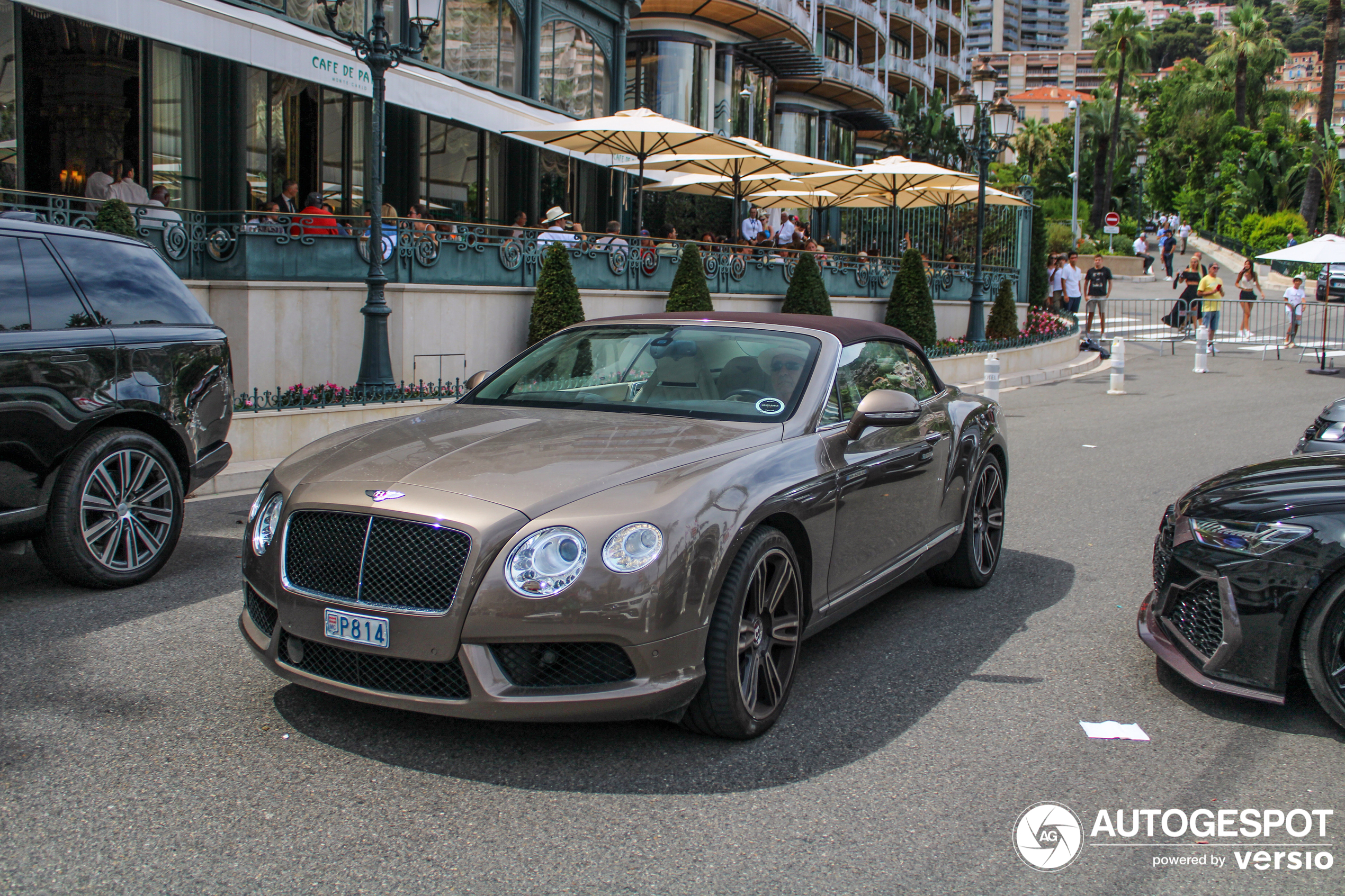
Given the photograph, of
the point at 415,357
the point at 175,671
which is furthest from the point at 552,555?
the point at 415,357

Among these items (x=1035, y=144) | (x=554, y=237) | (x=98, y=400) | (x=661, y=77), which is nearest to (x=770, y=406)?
(x=98, y=400)

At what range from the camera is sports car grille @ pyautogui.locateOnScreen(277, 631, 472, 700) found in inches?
142

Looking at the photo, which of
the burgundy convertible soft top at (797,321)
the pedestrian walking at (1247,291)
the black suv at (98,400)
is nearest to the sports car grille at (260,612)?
the black suv at (98,400)

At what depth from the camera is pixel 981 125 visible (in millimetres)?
22500

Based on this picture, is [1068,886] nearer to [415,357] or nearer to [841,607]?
[841,607]

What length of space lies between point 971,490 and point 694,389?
1.94m

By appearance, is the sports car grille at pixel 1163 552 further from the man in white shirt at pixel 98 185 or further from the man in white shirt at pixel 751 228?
the man in white shirt at pixel 751 228

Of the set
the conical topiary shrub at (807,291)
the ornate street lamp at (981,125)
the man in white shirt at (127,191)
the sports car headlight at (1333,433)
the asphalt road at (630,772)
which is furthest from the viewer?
the ornate street lamp at (981,125)

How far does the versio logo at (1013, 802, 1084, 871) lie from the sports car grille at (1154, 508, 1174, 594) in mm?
1485

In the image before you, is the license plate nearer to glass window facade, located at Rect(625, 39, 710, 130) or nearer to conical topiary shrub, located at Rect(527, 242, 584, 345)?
conical topiary shrub, located at Rect(527, 242, 584, 345)

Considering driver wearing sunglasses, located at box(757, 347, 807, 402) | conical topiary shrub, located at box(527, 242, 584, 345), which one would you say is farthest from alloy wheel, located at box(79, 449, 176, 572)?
conical topiary shrub, located at box(527, 242, 584, 345)

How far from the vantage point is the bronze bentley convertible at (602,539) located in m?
3.56

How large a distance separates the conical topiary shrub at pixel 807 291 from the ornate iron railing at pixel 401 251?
0.40 m

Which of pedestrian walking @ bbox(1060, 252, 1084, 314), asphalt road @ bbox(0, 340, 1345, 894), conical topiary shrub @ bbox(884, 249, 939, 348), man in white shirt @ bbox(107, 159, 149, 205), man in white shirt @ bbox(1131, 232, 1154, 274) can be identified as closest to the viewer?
asphalt road @ bbox(0, 340, 1345, 894)
